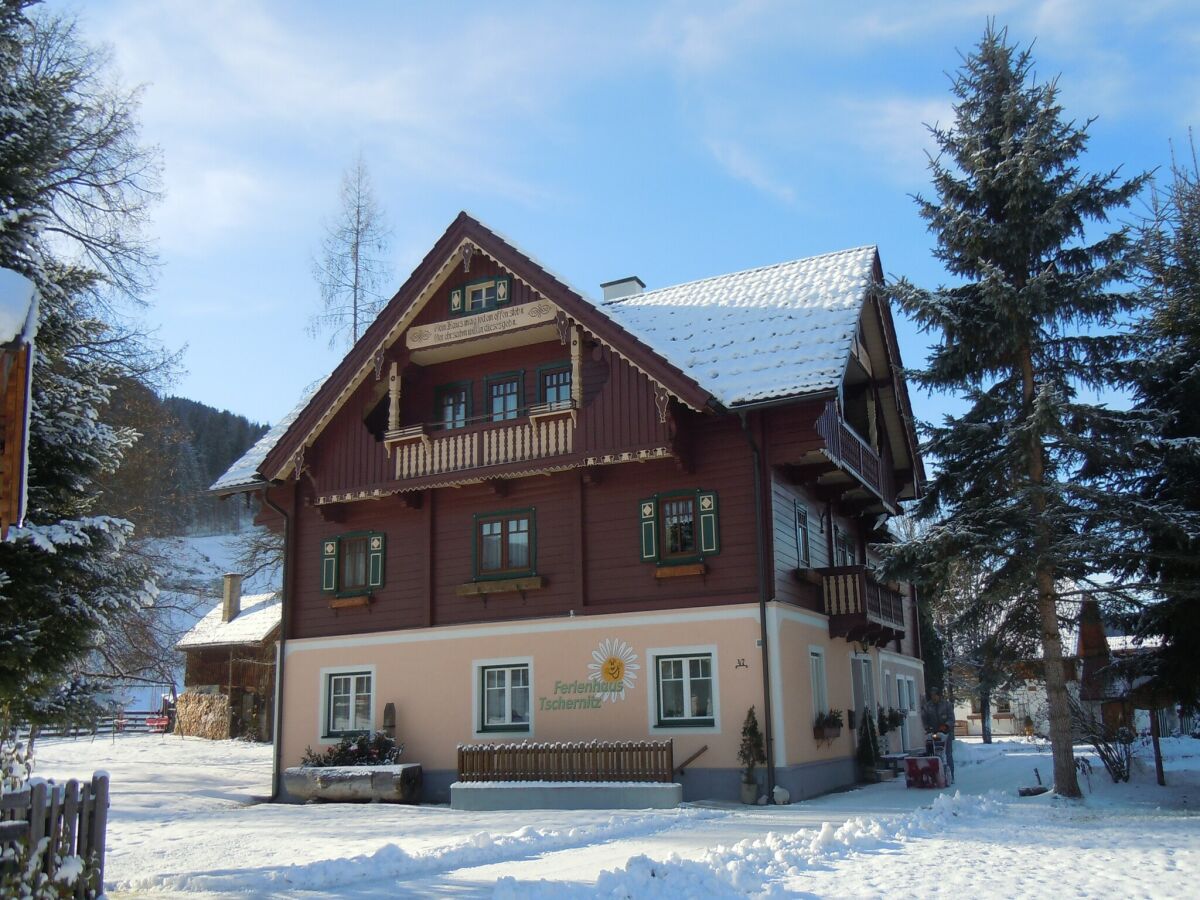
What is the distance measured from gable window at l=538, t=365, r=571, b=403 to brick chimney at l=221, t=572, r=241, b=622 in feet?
101

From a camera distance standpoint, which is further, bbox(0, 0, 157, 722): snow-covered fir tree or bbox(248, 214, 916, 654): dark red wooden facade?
bbox(248, 214, 916, 654): dark red wooden facade

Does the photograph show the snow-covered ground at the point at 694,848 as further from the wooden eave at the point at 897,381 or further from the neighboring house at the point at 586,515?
the wooden eave at the point at 897,381

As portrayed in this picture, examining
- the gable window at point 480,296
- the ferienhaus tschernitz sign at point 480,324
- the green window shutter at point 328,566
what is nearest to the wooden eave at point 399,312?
the ferienhaus tschernitz sign at point 480,324

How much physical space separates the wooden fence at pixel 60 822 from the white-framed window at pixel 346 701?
14901 millimetres

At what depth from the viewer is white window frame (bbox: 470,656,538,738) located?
2182cm

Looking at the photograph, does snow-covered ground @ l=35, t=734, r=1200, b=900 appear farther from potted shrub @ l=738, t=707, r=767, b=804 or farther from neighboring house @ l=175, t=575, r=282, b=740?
neighboring house @ l=175, t=575, r=282, b=740

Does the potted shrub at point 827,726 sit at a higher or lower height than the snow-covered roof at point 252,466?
lower

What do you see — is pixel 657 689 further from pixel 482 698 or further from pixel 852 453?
pixel 852 453

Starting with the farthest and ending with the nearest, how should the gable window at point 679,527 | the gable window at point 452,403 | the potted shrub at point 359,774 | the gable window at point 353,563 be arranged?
the gable window at point 353,563
the gable window at point 452,403
the potted shrub at point 359,774
the gable window at point 679,527

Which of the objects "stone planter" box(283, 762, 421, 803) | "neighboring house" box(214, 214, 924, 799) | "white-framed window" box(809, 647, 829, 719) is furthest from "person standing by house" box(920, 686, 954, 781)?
"stone planter" box(283, 762, 421, 803)

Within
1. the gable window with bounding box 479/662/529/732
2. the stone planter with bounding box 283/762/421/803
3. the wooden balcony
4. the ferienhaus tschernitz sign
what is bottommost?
the stone planter with bounding box 283/762/421/803

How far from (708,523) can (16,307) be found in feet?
47.6

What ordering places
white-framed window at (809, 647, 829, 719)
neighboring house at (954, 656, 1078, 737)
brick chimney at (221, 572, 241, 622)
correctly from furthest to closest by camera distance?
1. brick chimney at (221, 572, 241, 622)
2. neighboring house at (954, 656, 1078, 737)
3. white-framed window at (809, 647, 829, 719)

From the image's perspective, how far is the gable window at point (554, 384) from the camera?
76.2 feet
